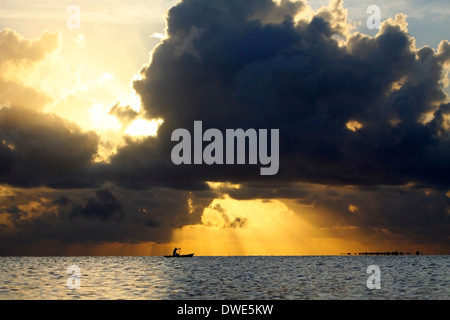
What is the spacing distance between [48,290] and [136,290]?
13086mm
